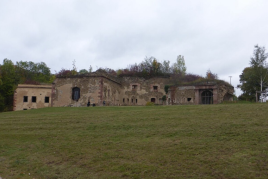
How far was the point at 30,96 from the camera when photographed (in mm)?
39750

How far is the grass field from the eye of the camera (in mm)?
7105

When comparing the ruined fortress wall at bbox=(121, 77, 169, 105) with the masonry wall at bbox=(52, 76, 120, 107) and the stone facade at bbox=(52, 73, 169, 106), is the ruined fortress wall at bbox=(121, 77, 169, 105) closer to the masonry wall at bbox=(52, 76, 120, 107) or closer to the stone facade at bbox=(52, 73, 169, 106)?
the stone facade at bbox=(52, 73, 169, 106)

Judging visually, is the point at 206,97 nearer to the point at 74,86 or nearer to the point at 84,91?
the point at 84,91

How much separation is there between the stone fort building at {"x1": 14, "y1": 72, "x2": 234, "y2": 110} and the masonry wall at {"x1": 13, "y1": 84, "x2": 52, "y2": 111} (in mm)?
142

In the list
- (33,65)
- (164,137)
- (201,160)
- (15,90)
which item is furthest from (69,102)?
(33,65)

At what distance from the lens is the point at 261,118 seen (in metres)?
12.0

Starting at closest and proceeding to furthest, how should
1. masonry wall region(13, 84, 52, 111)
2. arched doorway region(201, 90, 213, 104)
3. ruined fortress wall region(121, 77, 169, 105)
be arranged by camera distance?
arched doorway region(201, 90, 213, 104) → ruined fortress wall region(121, 77, 169, 105) → masonry wall region(13, 84, 52, 111)

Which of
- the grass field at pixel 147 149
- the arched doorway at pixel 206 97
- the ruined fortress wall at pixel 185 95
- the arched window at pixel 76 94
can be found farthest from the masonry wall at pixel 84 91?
the grass field at pixel 147 149

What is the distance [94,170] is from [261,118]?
8.30 metres

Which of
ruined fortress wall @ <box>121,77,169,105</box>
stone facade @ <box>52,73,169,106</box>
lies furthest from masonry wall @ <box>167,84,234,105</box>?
stone facade @ <box>52,73,169,106</box>

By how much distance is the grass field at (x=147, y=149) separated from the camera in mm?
7105

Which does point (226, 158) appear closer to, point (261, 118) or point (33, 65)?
point (261, 118)

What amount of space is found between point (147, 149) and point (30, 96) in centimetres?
3484

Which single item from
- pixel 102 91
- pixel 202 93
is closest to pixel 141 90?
pixel 102 91
